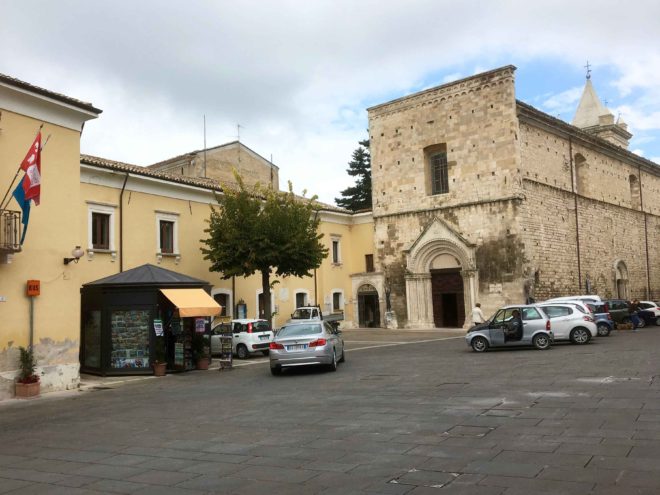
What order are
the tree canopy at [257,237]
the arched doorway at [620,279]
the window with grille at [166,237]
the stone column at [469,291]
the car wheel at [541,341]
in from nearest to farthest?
the car wheel at [541,341], the tree canopy at [257,237], the window with grille at [166,237], the stone column at [469,291], the arched doorway at [620,279]

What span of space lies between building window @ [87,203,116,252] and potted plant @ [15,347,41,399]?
1039 cm

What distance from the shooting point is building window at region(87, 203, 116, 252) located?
2486 cm

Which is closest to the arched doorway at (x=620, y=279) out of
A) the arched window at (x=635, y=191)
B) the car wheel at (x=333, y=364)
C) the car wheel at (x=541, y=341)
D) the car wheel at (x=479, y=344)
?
the arched window at (x=635, y=191)

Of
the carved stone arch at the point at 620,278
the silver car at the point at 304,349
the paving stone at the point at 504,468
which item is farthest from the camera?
the carved stone arch at the point at 620,278

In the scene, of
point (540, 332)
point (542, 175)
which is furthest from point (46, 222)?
point (542, 175)

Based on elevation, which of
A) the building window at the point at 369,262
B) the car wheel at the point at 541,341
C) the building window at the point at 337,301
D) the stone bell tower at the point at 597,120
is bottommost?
the car wheel at the point at 541,341

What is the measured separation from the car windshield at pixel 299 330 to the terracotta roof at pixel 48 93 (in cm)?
827

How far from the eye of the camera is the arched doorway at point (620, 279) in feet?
142

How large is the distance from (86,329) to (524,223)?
963 inches

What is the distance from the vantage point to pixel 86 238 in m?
24.6

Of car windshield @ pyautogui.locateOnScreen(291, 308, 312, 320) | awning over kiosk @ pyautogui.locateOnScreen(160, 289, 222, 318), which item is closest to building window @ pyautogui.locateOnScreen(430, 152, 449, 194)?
car windshield @ pyautogui.locateOnScreen(291, 308, 312, 320)

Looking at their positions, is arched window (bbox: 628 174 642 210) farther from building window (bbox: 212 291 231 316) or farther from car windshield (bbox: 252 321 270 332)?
car windshield (bbox: 252 321 270 332)

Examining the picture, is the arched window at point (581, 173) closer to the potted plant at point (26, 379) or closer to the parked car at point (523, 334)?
the parked car at point (523, 334)

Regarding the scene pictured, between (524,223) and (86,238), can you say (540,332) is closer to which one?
(524,223)
